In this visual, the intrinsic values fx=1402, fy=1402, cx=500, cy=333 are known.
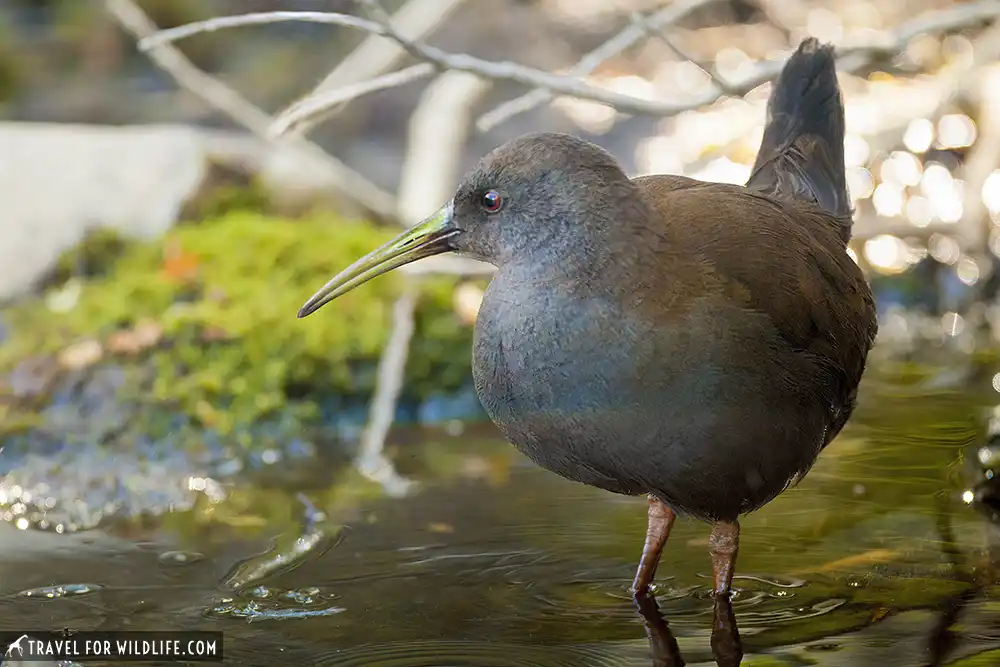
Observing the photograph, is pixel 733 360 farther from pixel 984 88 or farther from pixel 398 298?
pixel 984 88

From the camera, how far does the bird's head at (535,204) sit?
3.65 meters

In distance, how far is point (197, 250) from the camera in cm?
712

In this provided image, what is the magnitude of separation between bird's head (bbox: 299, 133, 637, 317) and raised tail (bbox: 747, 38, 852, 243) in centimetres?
115

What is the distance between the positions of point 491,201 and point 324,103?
109 cm

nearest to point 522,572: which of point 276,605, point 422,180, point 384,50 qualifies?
point 276,605

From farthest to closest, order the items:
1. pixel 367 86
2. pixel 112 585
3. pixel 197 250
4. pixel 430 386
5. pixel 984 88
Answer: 1. pixel 984 88
2. pixel 197 250
3. pixel 430 386
4. pixel 367 86
5. pixel 112 585

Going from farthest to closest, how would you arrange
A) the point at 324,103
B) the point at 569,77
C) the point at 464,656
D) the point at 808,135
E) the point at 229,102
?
the point at 229,102 < the point at 569,77 < the point at 808,135 < the point at 324,103 < the point at 464,656

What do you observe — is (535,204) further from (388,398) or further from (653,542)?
(388,398)

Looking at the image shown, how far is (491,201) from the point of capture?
379cm

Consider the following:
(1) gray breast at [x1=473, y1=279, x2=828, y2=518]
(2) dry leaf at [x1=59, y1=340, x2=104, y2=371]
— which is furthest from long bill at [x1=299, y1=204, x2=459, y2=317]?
(2) dry leaf at [x1=59, y1=340, x2=104, y2=371]

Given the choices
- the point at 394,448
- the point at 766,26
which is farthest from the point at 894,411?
the point at 766,26

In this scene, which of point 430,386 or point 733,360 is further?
point 430,386

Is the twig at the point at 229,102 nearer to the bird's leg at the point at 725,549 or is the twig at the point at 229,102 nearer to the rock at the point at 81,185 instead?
the rock at the point at 81,185

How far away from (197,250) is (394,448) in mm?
1821
